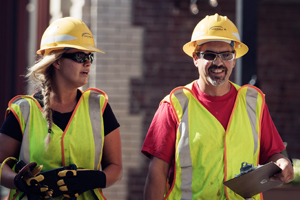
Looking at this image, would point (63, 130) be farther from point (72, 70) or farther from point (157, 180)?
point (157, 180)

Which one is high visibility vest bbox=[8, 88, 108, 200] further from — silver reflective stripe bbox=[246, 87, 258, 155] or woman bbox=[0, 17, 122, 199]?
silver reflective stripe bbox=[246, 87, 258, 155]

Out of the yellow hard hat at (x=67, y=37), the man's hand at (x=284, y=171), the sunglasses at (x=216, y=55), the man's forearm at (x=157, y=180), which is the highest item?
the yellow hard hat at (x=67, y=37)

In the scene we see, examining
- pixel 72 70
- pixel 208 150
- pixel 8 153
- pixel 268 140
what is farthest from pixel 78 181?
pixel 268 140

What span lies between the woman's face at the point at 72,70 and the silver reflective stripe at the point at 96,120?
16 centimetres

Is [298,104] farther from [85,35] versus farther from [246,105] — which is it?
[85,35]

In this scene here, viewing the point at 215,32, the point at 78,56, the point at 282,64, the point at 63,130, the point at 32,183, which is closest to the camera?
the point at 32,183

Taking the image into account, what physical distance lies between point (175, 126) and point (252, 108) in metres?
0.56

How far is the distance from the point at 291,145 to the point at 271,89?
2.82 feet

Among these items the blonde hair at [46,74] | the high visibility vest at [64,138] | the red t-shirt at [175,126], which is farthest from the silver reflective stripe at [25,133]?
the red t-shirt at [175,126]

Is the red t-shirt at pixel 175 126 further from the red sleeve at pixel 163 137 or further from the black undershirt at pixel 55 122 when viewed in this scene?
the black undershirt at pixel 55 122

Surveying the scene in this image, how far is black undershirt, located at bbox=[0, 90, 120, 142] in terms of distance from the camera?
3.34 m

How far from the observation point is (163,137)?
348 cm

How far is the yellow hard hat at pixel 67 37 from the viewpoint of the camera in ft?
11.6

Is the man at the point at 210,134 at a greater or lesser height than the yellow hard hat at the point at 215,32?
lesser
